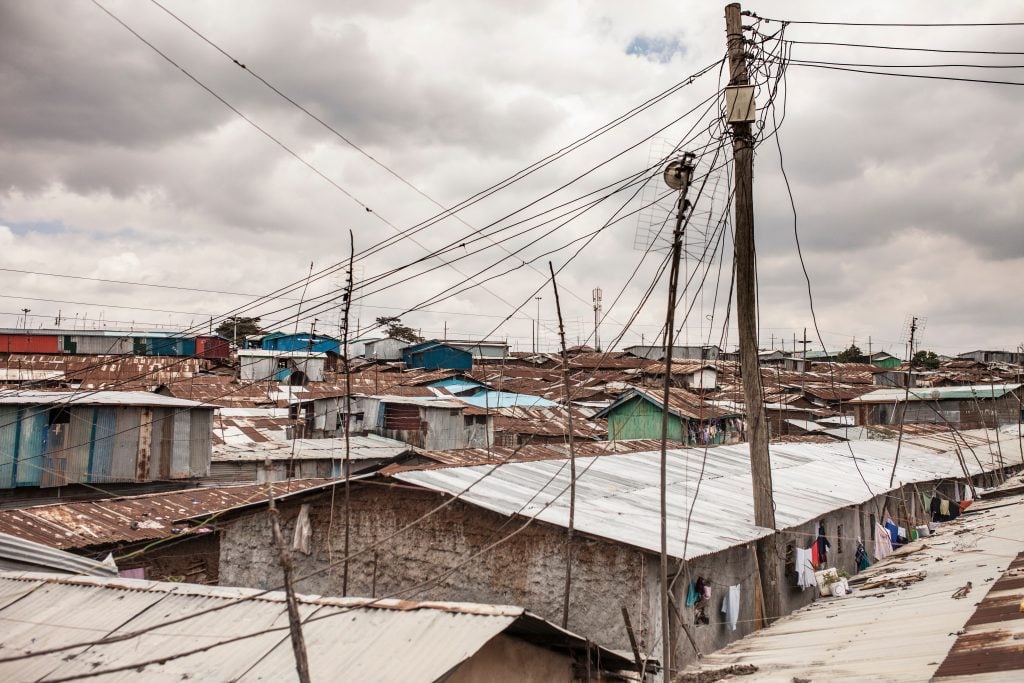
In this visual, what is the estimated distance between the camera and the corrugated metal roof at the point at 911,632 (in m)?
5.16

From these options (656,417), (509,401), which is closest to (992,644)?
(656,417)

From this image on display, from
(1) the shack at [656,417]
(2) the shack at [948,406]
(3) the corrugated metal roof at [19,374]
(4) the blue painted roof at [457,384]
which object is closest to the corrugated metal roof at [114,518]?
(3) the corrugated metal roof at [19,374]

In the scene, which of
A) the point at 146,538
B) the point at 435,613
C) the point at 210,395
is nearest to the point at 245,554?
the point at 146,538

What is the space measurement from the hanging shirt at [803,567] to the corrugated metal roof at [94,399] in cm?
1537

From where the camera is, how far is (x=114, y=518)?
14758 millimetres

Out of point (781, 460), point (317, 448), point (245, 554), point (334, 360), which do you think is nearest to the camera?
point (245, 554)

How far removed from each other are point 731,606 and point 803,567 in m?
2.68

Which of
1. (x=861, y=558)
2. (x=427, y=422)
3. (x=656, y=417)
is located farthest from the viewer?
(x=656, y=417)

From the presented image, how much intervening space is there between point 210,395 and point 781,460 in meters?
24.4

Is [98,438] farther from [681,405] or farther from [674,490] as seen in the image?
[681,405]

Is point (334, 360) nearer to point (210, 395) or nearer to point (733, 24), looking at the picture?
point (210, 395)

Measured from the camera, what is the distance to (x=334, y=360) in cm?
5250

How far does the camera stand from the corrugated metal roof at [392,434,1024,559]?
379 inches

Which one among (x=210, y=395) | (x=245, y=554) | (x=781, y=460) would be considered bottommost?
(x=245, y=554)
